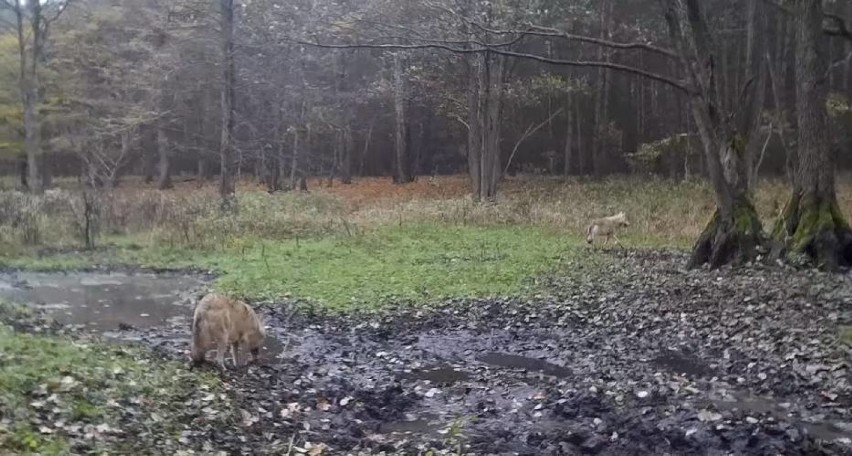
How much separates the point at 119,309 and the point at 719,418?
10761 millimetres

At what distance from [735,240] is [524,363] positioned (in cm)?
672

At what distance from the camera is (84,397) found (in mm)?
7000

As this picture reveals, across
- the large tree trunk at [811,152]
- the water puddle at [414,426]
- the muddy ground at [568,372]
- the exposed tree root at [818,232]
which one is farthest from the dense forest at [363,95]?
the water puddle at [414,426]

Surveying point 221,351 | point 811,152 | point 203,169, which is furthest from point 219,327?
point 203,169

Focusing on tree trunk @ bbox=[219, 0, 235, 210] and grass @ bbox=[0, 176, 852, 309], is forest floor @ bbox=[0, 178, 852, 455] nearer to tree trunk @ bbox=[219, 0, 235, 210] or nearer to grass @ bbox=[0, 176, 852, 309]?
grass @ bbox=[0, 176, 852, 309]

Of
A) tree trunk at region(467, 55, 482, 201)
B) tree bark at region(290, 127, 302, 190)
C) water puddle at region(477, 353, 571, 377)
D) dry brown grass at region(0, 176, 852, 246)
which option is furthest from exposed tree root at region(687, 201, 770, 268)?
tree bark at region(290, 127, 302, 190)

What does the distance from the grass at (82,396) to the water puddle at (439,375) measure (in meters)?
2.66

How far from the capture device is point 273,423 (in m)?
7.98

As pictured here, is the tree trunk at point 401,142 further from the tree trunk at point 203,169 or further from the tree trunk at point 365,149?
the tree trunk at point 203,169

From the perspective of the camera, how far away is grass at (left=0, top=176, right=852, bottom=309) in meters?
16.5

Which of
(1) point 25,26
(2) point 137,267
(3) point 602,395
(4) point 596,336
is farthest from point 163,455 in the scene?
(1) point 25,26

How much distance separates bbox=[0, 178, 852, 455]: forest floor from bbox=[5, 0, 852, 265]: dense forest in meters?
6.89

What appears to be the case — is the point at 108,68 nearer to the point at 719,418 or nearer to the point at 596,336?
the point at 596,336

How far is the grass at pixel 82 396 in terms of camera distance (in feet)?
19.9
